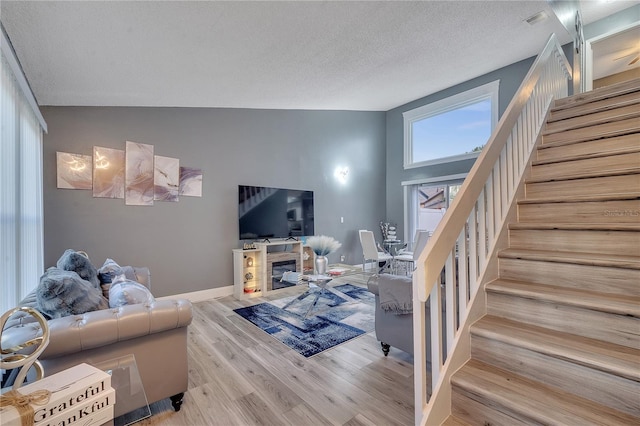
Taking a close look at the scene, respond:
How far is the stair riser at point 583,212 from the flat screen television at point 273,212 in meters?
3.60

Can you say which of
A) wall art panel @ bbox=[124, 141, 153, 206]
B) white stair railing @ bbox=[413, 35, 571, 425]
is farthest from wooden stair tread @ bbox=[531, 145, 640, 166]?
wall art panel @ bbox=[124, 141, 153, 206]

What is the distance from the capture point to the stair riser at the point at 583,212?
1710 millimetres

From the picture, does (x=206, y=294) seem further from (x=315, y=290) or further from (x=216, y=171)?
(x=216, y=171)

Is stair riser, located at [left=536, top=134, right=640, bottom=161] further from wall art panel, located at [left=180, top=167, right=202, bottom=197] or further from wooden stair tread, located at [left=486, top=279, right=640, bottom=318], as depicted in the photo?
wall art panel, located at [left=180, top=167, right=202, bottom=197]

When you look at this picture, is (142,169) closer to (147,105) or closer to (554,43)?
(147,105)

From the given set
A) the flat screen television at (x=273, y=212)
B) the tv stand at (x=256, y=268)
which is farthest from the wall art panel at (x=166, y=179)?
the tv stand at (x=256, y=268)

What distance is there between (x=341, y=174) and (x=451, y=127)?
2.45m

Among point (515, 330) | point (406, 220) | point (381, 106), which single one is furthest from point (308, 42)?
point (406, 220)

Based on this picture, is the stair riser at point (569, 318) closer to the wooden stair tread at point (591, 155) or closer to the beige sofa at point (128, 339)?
the wooden stair tread at point (591, 155)

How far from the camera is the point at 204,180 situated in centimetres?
424

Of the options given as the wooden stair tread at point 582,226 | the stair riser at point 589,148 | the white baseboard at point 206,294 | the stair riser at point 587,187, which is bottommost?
the white baseboard at point 206,294

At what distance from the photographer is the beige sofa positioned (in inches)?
53.1

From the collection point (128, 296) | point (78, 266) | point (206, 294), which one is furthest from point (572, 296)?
point (206, 294)

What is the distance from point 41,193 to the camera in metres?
3.03
